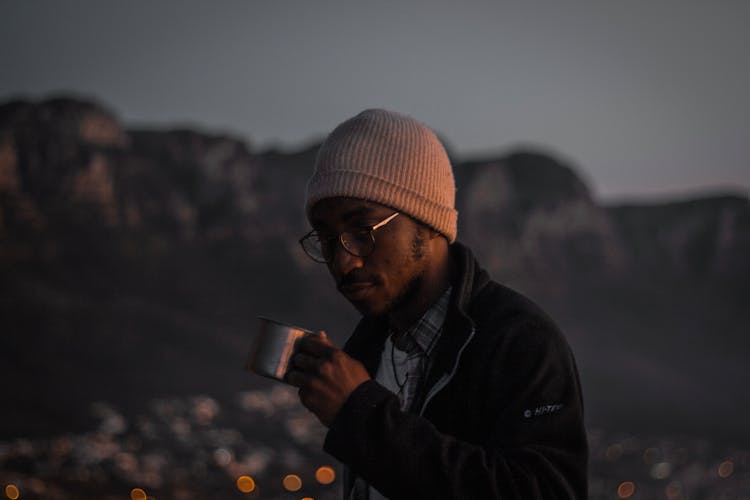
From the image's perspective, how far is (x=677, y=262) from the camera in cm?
12744

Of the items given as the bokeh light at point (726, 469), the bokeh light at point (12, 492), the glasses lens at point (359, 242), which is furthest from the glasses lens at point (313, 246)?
the bokeh light at point (726, 469)

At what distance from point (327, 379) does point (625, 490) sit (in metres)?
58.9

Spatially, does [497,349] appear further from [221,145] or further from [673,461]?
[221,145]

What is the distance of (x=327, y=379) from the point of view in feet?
5.96

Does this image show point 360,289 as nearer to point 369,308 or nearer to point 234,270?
point 369,308

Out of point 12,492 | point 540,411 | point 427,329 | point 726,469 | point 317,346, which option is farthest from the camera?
point 726,469

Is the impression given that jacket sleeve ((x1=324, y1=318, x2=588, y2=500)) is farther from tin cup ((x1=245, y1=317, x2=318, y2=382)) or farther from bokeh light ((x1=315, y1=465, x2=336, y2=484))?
bokeh light ((x1=315, y1=465, x2=336, y2=484))

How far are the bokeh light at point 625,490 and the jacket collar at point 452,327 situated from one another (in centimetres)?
5671

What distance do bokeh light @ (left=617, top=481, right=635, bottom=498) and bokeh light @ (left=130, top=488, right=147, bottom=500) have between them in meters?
38.3

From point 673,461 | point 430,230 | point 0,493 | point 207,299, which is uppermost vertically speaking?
point 430,230

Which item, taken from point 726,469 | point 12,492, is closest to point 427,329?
point 12,492

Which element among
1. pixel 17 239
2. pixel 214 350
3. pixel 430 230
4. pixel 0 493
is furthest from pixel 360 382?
pixel 17 239

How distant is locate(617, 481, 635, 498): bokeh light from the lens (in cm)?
5206

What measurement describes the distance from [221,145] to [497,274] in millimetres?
45793
